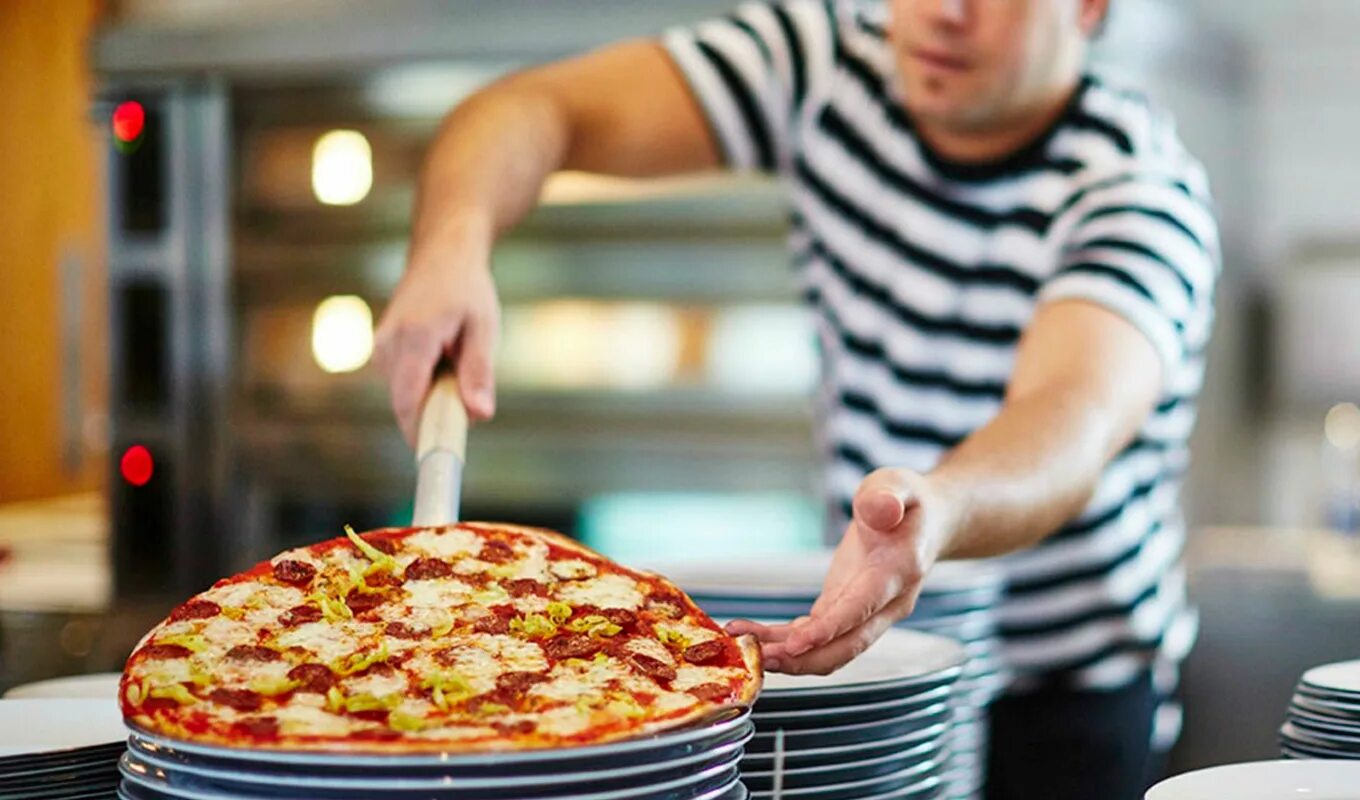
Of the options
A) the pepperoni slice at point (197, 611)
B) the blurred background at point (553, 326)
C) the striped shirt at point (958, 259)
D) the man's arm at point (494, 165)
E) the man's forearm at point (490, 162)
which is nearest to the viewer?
the pepperoni slice at point (197, 611)

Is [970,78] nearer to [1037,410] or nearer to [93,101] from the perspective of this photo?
[1037,410]

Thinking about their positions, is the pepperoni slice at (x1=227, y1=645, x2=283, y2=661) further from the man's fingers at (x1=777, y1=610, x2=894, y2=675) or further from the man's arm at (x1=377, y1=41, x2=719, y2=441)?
the man's arm at (x1=377, y1=41, x2=719, y2=441)

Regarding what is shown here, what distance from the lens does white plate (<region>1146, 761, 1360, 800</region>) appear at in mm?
882

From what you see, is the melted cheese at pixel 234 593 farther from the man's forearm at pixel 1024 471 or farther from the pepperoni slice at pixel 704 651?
the man's forearm at pixel 1024 471

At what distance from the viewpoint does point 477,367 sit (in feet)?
4.38

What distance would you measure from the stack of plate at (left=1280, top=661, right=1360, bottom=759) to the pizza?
1.30 ft

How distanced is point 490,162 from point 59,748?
957mm

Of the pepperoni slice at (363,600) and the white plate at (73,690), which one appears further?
the white plate at (73,690)

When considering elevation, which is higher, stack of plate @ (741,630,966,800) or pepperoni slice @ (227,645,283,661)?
pepperoni slice @ (227,645,283,661)

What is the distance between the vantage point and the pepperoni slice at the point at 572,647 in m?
0.91

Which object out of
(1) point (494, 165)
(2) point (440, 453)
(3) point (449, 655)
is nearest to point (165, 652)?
(3) point (449, 655)

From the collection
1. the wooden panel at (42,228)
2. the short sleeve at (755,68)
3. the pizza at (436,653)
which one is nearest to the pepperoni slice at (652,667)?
the pizza at (436,653)

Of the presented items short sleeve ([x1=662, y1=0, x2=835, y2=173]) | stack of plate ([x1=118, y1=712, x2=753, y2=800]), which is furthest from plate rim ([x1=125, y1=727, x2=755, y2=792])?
short sleeve ([x1=662, y1=0, x2=835, y2=173])

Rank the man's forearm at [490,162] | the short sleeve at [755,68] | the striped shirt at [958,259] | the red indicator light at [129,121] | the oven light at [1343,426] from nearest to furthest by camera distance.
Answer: the man's forearm at [490,162]
the striped shirt at [958,259]
the short sleeve at [755,68]
the red indicator light at [129,121]
the oven light at [1343,426]
